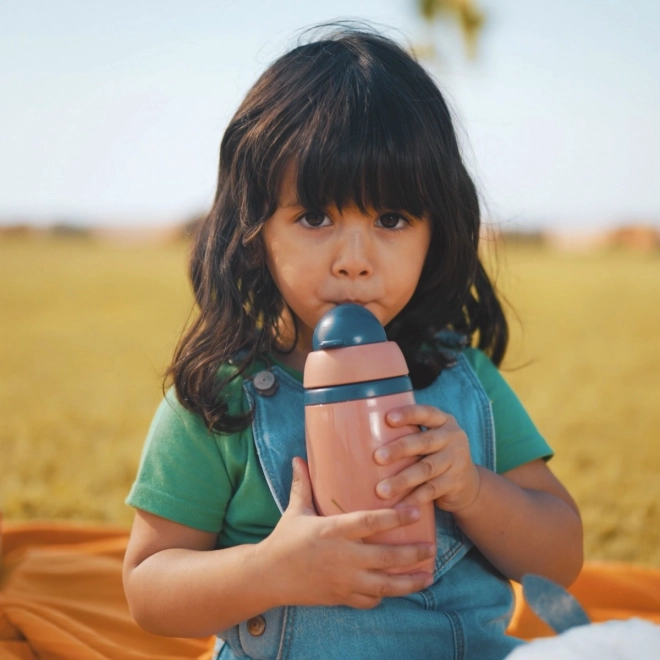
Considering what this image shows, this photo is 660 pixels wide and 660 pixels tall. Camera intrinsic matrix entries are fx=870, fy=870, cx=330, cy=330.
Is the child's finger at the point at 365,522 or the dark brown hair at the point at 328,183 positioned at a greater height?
the dark brown hair at the point at 328,183

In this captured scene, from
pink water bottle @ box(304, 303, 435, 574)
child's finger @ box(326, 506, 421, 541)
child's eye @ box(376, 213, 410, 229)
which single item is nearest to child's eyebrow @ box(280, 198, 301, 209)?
child's eye @ box(376, 213, 410, 229)

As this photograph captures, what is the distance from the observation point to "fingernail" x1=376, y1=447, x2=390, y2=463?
0.96 meters

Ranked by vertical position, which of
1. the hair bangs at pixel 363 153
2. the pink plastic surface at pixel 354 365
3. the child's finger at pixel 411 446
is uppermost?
the hair bangs at pixel 363 153

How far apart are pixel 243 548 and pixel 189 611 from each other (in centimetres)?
13

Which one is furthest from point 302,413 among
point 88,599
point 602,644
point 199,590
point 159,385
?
point 159,385

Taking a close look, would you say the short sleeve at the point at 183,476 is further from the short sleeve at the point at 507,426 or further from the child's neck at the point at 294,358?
the short sleeve at the point at 507,426

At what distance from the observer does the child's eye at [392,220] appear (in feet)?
3.88

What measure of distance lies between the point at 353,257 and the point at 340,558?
0.38 metres

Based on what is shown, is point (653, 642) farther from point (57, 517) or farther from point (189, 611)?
point (57, 517)

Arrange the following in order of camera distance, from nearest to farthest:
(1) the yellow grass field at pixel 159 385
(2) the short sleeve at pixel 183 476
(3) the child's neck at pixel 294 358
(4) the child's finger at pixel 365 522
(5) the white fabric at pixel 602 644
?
(5) the white fabric at pixel 602 644, (4) the child's finger at pixel 365 522, (2) the short sleeve at pixel 183 476, (3) the child's neck at pixel 294 358, (1) the yellow grass field at pixel 159 385

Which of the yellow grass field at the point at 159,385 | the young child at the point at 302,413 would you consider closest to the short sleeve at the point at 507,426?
the young child at the point at 302,413

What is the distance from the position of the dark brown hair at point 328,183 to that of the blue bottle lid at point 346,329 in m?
0.18

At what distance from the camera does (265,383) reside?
129 centimetres

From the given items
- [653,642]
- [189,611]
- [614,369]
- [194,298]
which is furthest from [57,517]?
[614,369]
